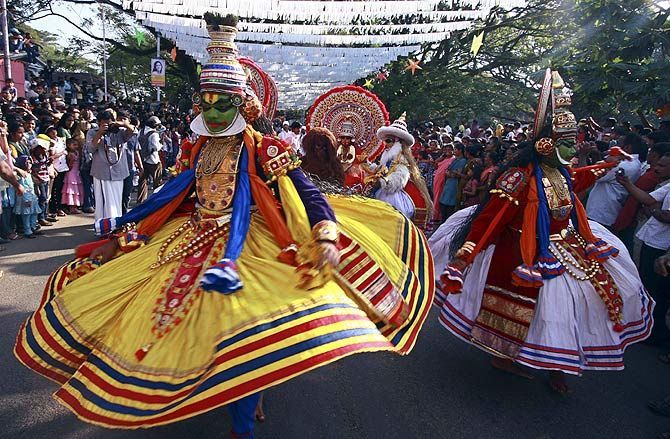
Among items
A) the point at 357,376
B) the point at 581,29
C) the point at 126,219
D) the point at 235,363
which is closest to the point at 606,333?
the point at 357,376

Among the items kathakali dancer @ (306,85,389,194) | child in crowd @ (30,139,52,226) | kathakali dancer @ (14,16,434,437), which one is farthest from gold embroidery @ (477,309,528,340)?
child in crowd @ (30,139,52,226)

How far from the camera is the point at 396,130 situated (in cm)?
614

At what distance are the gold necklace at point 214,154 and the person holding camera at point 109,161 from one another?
5.24 meters

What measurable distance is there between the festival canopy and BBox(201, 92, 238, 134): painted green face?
729 millimetres

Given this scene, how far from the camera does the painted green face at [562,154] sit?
355 cm

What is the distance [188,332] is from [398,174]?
431 centimetres

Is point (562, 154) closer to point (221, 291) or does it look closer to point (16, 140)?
point (221, 291)

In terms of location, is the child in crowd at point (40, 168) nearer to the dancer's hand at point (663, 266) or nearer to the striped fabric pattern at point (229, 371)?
the striped fabric pattern at point (229, 371)

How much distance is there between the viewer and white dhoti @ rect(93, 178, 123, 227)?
7613 mm

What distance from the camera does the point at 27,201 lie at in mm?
7105

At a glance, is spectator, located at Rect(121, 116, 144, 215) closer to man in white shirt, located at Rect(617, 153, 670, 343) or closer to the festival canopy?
the festival canopy

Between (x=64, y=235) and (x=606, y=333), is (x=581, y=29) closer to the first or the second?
(x=606, y=333)

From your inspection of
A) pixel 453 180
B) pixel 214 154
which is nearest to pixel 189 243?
pixel 214 154

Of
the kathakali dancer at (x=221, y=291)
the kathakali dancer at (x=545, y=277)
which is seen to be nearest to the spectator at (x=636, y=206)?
the kathakali dancer at (x=545, y=277)
